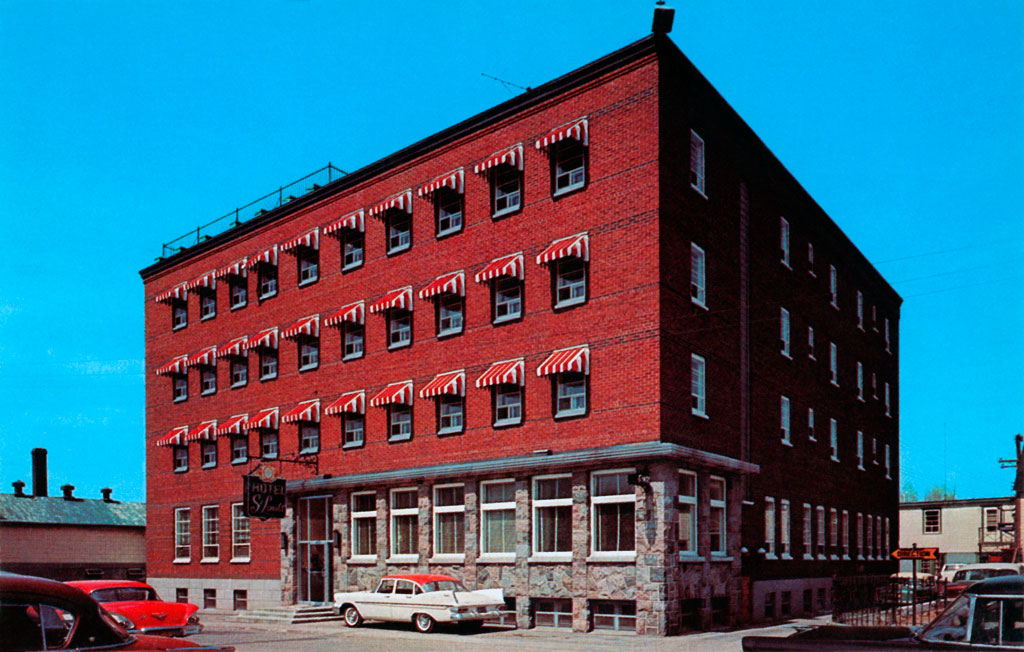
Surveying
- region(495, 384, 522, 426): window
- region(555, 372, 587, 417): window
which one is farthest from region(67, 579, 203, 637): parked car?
region(555, 372, 587, 417): window

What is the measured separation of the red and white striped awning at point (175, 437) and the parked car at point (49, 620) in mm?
36905

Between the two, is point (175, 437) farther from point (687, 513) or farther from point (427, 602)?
point (687, 513)

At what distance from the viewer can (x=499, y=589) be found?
94.1 feet

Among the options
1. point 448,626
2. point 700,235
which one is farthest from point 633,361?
point 448,626

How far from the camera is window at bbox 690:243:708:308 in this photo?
2929 centimetres

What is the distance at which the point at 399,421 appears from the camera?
112 feet

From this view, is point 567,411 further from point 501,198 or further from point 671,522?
point 501,198

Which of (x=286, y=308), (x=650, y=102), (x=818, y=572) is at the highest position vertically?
(x=650, y=102)

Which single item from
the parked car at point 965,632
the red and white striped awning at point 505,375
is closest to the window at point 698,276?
the red and white striped awning at point 505,375

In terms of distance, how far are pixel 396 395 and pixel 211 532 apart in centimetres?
1427

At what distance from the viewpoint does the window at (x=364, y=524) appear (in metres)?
34.2

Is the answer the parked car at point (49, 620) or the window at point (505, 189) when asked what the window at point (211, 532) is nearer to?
the window at point (505, 189)

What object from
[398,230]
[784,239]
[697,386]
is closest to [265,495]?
[398,230]

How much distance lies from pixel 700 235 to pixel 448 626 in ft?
43.7
